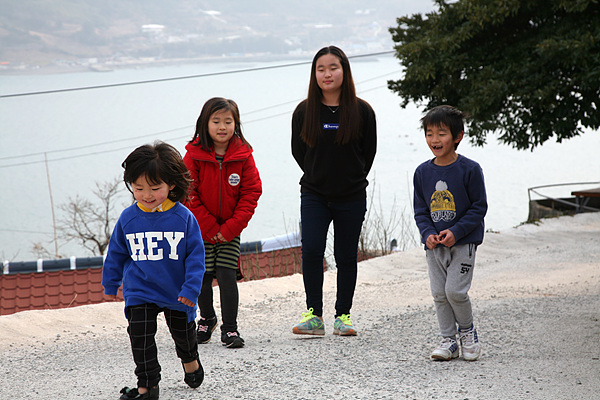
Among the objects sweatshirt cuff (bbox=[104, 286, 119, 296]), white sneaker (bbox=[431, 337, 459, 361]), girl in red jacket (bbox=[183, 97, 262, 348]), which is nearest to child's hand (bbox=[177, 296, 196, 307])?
sweatshirt cuff (bbox=[104, 286, 119, 296])

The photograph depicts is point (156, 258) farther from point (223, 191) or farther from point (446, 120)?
point (446, 120)

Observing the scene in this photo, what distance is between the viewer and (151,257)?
3248 mm

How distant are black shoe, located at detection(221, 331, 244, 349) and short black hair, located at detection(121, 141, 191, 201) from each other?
1.45 m

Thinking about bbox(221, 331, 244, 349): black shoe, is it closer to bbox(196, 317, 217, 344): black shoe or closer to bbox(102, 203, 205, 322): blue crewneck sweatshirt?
bbox(196, 317, 217, 344): black shoe

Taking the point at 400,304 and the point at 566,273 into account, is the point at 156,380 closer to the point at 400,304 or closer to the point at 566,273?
the point at 400,304

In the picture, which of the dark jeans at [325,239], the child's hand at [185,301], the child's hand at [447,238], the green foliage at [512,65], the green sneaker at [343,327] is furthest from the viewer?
the green foliage at [512,65]

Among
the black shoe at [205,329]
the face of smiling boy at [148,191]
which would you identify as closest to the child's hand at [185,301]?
A: the face of smiling boy at [148,191]

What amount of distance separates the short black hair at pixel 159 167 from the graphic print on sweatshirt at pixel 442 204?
5.17 ft

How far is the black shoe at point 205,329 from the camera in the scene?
15.2 ft

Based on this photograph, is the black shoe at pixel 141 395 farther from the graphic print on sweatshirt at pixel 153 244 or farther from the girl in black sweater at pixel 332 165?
the girl in black sweater at pixel 332 165

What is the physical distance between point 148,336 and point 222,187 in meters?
1.47

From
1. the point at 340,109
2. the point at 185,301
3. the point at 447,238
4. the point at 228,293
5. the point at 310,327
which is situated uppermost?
the point at 340,109

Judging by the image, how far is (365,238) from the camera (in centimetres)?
1078

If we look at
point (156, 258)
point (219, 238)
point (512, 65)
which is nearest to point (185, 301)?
point (156, 258)
